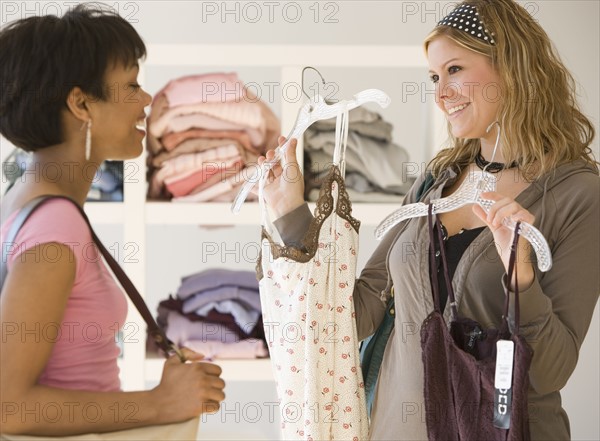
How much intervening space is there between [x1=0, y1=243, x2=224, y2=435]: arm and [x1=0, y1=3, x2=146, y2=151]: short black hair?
19 centimetres

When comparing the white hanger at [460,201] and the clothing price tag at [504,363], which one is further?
the white hanger at [460,201]

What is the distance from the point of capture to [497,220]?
1383mm

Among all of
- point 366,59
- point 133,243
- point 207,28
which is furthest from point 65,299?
point 207,28

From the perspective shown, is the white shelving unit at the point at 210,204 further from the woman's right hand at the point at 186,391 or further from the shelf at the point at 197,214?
the woman's right hand at the point at 186,391

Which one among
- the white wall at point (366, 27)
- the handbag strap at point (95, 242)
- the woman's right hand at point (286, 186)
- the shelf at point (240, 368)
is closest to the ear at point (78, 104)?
the handbag strap at point (95, 242)

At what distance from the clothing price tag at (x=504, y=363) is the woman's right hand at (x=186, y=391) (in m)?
0.48

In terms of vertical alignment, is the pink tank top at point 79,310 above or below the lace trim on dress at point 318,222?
below

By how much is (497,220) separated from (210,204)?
1.23m

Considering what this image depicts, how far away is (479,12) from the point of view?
165cm

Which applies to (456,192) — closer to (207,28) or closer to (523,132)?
(523,132)

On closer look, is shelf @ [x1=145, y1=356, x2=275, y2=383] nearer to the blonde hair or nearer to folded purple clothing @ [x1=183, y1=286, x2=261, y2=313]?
folded purple clothing @ [x1=183, y1=286, x2=261, y2=313]

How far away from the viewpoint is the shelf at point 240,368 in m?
2.44

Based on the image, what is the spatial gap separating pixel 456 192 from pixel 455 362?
1.14ft

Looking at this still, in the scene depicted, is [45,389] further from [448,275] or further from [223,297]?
[223,297]
